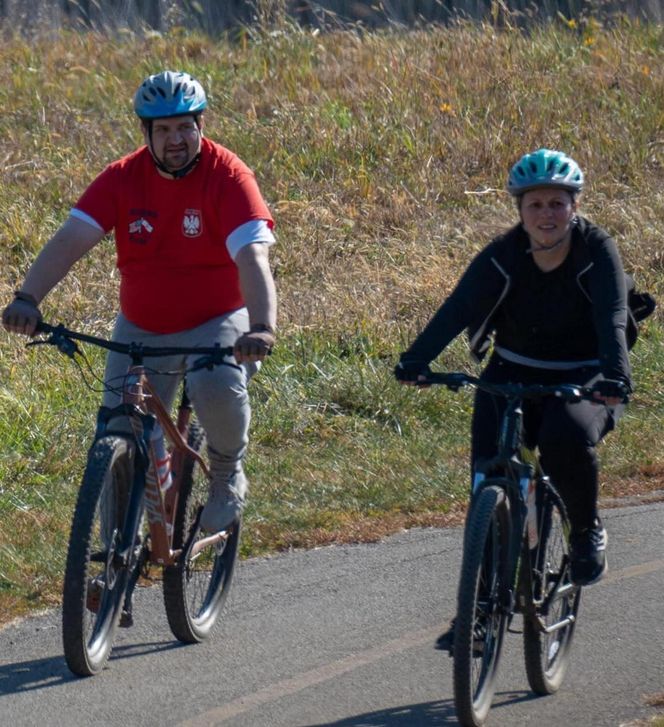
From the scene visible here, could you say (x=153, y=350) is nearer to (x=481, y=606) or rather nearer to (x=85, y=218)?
(x=85, y=218)

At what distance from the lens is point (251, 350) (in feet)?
15.6

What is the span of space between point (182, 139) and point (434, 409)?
4011mm

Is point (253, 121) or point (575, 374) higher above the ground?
point (253, 121)

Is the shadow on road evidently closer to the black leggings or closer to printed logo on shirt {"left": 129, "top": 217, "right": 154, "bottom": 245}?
the black leggings

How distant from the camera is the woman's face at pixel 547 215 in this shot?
4754 mm

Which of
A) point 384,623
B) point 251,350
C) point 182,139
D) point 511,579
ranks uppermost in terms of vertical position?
point 182,139

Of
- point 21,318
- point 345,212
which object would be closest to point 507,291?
point 21,318

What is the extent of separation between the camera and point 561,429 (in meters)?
4.61

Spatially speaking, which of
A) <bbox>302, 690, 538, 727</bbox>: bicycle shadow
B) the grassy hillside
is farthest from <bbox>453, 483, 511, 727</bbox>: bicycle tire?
the grassy hillside

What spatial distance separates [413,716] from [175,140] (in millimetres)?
2180

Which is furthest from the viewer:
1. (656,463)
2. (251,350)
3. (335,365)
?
(335,365)

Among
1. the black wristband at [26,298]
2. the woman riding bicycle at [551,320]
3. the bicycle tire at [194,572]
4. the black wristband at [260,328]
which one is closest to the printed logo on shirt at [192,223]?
the black wristband at [260,328]

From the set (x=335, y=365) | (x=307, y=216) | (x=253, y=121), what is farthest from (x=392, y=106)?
(x=335, y=365)

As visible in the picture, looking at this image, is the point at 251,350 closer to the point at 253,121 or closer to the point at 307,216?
the point at 307,216
